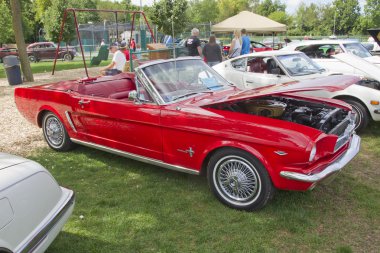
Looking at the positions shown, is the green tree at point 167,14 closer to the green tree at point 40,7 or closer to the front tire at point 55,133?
the front tire at point 55,133

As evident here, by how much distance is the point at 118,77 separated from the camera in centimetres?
607

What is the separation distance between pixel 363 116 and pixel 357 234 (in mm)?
3316

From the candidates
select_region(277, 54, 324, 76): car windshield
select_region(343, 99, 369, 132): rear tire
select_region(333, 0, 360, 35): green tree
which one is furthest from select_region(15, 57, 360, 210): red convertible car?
select_region(333, 0, 360, 35): green tree

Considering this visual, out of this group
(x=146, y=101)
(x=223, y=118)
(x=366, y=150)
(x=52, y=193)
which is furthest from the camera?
(x=366, y=150)

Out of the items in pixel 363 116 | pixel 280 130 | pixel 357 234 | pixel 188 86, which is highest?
pixel 188 86

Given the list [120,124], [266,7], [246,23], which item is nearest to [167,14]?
[246,23]

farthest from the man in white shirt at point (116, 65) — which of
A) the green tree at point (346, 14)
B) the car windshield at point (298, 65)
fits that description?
the green tree at point (346, 14)

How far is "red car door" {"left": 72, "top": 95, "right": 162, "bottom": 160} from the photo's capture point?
4234mm

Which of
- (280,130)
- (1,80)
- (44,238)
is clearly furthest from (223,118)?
(1,80)

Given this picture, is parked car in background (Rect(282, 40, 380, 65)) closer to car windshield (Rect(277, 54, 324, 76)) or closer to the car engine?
car windshield (Rect(277, 54, 324, 76))

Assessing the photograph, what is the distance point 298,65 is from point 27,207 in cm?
638

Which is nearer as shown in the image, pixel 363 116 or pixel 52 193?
pixel 52 193

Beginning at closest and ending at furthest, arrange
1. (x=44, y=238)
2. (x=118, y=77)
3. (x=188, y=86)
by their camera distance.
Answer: (x=44, y=238)
(x=188, y=86)
(x=118, y=77)

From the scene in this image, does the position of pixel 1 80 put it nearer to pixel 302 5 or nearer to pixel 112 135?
pixel 112 135
